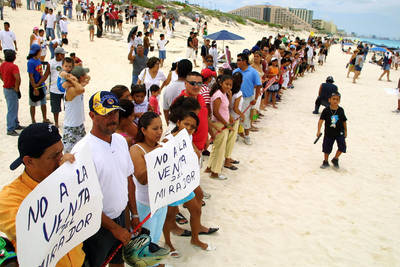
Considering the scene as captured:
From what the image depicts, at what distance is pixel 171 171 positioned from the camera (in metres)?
2.96

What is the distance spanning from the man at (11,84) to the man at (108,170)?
17.1 ft

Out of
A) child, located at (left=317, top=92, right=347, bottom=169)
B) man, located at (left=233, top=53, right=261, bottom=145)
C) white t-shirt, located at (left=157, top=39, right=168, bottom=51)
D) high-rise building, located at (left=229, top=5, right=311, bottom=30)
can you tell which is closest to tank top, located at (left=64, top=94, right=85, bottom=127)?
man, located at (left=233, top=53, right=261, bottom=145)

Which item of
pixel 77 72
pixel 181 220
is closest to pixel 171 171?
pixel 181 220

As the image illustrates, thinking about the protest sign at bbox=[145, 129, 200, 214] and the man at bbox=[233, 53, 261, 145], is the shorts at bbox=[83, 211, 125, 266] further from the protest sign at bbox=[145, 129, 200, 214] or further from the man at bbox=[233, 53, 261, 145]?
the man at bbox=[233, 53, 261, 145]

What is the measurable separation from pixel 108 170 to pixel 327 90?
9824mm

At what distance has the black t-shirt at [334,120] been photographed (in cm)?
637

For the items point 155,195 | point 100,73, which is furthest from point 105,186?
point 100,73

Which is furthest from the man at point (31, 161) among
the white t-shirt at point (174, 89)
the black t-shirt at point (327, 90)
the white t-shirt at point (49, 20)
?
the white t-shirt at point (49, 20)

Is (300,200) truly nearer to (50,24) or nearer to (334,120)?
(334,120)

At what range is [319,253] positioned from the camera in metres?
3.97

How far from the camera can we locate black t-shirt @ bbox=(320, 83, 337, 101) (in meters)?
10.3

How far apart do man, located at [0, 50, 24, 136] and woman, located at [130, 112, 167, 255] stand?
502cm

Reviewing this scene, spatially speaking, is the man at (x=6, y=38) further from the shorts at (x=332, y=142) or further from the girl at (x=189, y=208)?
the shorts at (x=332, y=142)

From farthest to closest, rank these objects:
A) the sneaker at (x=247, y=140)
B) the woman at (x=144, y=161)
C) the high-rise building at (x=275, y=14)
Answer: the high-rise building at (x=275, y=14) → the sneaker at (x=247, y=140) → the woman at (x=144, y=161)
